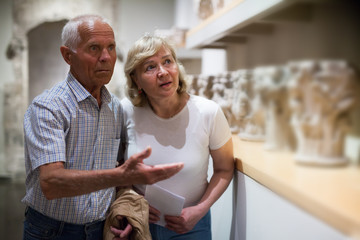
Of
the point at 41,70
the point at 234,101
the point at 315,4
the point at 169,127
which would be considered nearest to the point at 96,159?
the point at 169,127

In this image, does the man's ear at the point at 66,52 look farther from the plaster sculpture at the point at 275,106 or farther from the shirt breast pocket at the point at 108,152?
the plaster sculpture at the point at 275,106

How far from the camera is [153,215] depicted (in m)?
1.49

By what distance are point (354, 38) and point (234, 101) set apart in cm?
114

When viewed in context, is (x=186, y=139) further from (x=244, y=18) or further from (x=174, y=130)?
(x=244, y=18)

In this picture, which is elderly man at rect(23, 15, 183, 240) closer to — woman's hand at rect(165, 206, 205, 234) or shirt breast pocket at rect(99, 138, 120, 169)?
shirt breast pocket at rect(99, 138, 120, 169)

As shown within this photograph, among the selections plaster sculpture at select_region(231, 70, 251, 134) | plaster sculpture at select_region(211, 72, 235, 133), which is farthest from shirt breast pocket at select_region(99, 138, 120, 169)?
plaster sculpture at select_region(211, 72, 235, 133)

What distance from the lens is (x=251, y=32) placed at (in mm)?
1462

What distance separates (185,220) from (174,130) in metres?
0.36

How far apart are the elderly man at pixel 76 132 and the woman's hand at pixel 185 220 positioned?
10.2 inches

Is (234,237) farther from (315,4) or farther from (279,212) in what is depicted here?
(315,4)

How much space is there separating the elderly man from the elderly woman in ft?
0.42

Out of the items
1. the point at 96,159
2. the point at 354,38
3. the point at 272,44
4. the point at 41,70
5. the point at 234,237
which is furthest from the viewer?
the point at 41,70

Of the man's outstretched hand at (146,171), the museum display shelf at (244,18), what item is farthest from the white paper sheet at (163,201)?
the museum display shelf at (244,18)

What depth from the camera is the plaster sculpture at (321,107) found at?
2.61 feet
